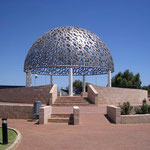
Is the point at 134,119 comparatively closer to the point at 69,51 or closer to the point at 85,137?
the point at 85,137

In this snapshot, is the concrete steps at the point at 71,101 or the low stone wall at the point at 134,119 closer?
the low stone wall at the point at 134,119

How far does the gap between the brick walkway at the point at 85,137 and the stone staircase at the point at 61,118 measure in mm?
656

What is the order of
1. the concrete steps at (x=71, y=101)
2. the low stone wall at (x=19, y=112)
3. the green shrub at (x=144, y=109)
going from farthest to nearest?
the concrete steps at (x=71, y=101) → the green shrub at (x=144, y=109) → the low stone wall at (x=19, y=112)

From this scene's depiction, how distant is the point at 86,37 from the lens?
25453 mm

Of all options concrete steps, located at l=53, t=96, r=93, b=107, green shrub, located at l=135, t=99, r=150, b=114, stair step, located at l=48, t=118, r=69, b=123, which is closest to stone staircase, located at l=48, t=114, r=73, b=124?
stair step, located at l=48, t=118, r=69, b=123

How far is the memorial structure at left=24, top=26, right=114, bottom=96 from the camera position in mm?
23203

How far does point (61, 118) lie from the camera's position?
10883mm

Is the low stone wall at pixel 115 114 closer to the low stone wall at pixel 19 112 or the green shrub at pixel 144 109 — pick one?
the green shrub at pixel 144 109

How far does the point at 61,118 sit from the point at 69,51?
13525 mm

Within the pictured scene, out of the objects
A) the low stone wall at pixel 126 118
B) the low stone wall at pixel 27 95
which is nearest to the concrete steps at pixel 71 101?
the low stone wall at pixel 27 95

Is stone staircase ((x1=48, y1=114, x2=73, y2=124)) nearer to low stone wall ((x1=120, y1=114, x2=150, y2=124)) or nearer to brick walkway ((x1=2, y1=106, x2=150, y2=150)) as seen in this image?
brick walkway ((x1=2, y1=106, x2=150, y2=150))

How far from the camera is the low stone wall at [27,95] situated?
1820 centimetres

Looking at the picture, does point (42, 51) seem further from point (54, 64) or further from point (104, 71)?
point (104, 71)

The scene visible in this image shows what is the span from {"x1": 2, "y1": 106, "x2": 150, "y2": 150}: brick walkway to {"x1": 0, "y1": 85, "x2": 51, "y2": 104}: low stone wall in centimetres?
788
